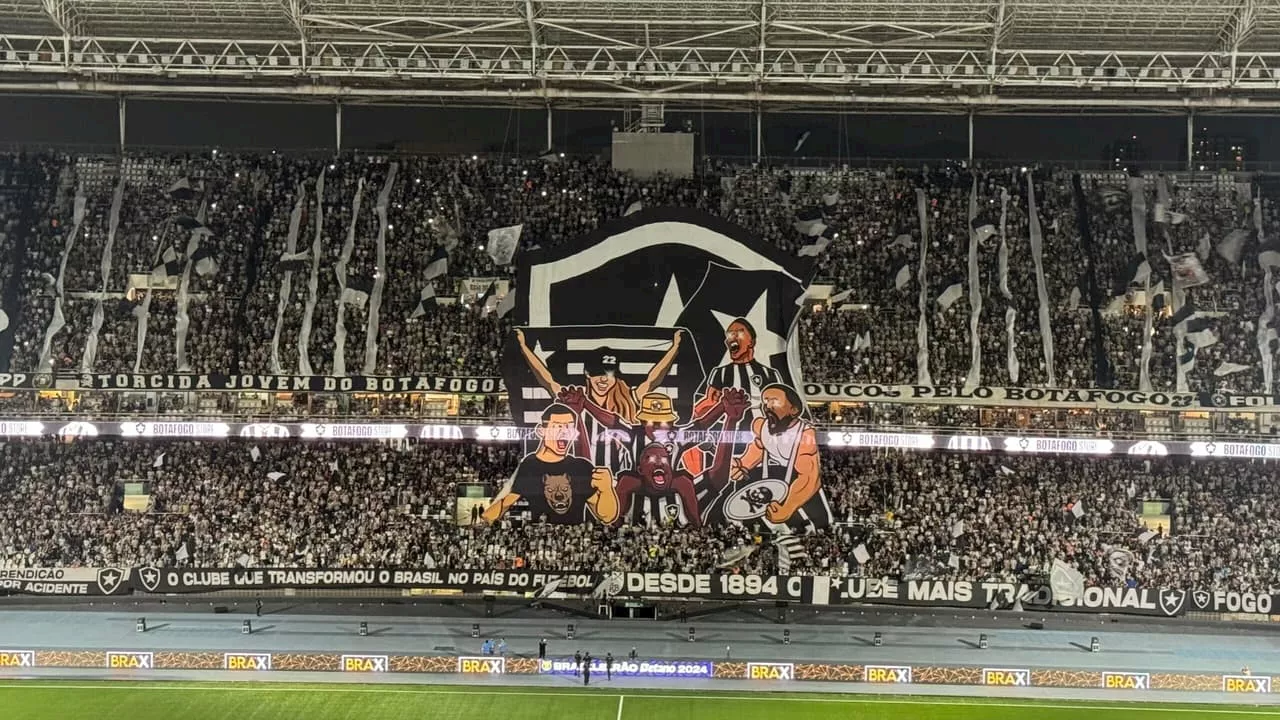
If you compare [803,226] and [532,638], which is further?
[803,226]

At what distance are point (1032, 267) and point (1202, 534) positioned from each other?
1047 cm

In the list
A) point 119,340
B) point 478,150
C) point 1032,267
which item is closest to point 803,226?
point 1032,267

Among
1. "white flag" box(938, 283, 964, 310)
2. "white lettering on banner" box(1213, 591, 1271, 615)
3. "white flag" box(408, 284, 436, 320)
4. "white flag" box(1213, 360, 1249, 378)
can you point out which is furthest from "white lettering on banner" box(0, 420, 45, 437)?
"white flag" box(1213, 360, 1249, 378)

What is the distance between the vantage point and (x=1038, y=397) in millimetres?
34594

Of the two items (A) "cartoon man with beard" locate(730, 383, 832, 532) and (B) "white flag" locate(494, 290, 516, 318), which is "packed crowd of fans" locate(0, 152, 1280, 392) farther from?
(A) "cartoon man with beard" locate(730, 383, 832, 532)

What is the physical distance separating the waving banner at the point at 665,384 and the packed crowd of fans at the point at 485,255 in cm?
265

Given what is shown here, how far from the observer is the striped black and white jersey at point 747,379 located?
33.8 meters

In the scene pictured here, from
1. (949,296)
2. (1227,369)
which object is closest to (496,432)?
(949,296)

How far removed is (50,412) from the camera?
3466 cm

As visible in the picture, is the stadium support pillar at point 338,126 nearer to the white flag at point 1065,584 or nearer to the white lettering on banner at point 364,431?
the white lettering on banner at point 364,431

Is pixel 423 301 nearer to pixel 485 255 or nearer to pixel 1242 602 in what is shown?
pixel 485 255

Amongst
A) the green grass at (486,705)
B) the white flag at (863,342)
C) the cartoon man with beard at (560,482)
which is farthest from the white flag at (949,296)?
the green grass at (486,705)

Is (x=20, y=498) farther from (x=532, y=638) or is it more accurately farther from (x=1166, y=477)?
(x=1166, y=477)

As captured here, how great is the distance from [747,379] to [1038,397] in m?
9.50
